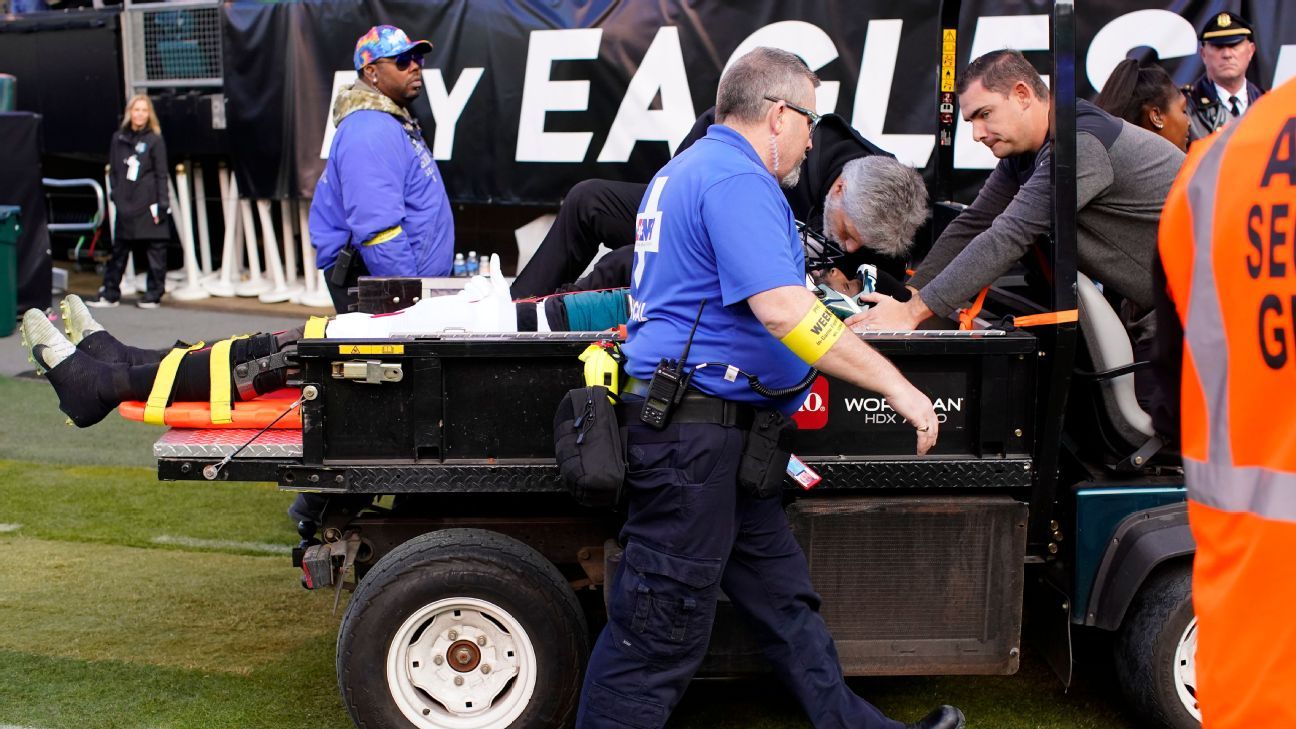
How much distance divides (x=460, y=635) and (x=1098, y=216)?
2274 mm

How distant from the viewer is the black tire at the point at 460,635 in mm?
3832

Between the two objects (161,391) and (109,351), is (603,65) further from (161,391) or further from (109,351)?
(161,391)

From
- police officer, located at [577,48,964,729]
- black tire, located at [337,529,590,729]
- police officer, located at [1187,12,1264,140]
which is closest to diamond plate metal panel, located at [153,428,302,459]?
black tire, located at [337,529,590,729]

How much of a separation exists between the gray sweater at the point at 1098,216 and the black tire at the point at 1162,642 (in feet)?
2.87

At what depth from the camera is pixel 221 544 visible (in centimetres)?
600

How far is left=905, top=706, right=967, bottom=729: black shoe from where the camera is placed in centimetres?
380

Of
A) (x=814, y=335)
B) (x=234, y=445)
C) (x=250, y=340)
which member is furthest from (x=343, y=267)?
(x=814, y=335)

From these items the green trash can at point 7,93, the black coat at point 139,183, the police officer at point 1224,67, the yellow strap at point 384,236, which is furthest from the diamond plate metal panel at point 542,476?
the green trash can at point 7,93

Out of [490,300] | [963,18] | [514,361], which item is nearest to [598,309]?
[490,300]

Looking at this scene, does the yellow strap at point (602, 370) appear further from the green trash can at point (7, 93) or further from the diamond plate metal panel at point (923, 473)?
the green trash can at point (7, 93)

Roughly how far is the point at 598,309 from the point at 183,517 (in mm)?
2848

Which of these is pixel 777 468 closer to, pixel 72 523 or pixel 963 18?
pixel 72 523

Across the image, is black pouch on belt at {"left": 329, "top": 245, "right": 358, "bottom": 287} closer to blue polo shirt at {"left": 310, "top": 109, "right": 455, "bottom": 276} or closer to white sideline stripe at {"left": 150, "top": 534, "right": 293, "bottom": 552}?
blue polo shirt at {"left": 310, "top": 109, "right": 455, "bottom": 276}

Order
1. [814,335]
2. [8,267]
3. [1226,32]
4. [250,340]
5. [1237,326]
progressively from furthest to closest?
1. [8,267]
2. [1226,32]
3. [250,340]
4. [814,335]
5. [1237,326]
